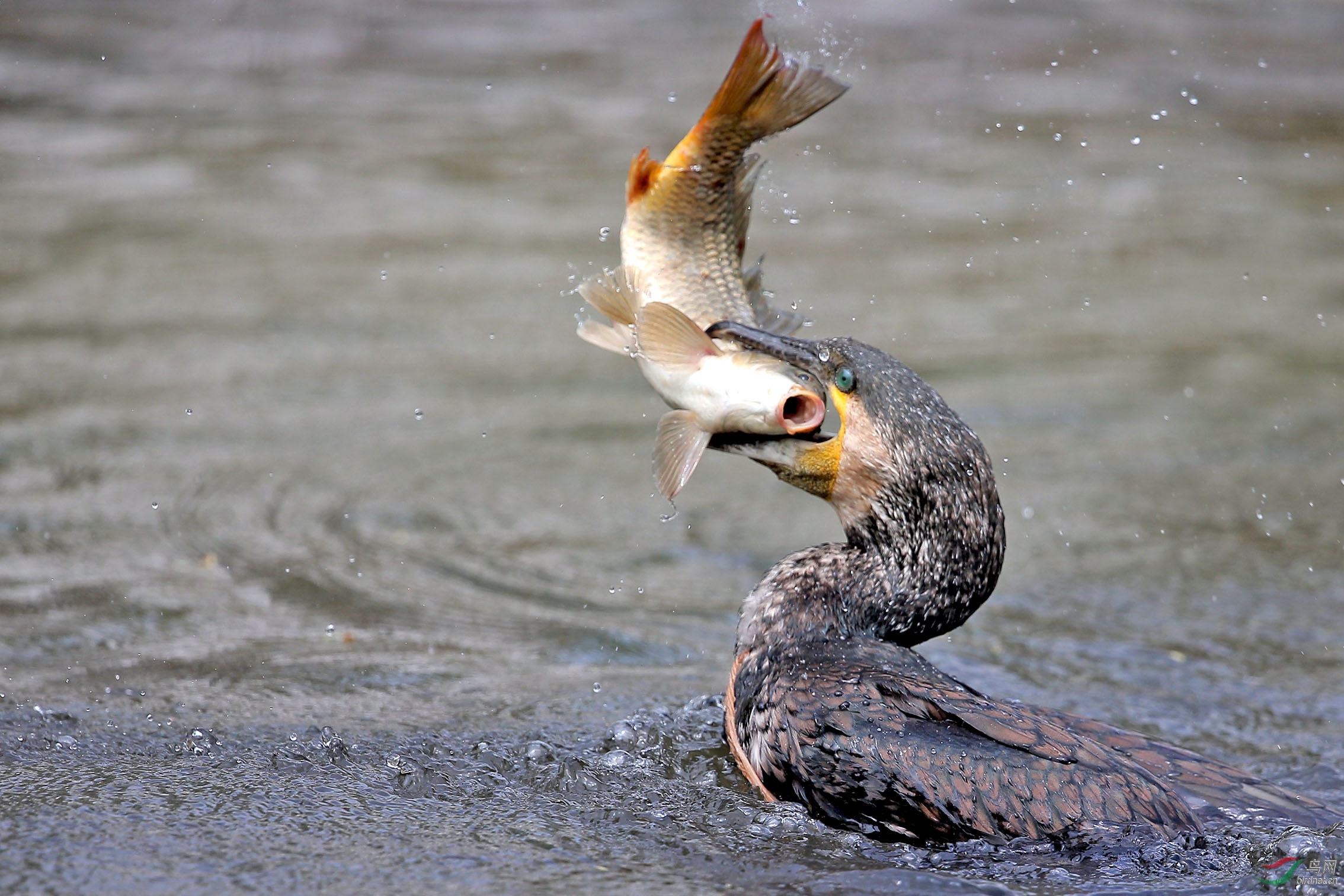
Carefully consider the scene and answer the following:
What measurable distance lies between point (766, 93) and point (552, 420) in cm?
356

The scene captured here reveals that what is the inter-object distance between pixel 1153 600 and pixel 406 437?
3.08 meters

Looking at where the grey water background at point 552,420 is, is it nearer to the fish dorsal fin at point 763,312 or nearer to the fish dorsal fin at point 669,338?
the fish dorsal fin at point 763,312

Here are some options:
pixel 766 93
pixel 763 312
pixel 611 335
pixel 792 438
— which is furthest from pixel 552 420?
pixel 766 93

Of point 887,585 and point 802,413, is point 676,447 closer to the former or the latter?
point 802,413

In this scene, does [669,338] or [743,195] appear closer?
[669,338]

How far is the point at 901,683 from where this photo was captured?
321 cm

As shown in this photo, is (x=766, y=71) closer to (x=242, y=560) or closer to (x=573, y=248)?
(x=242, y=560)

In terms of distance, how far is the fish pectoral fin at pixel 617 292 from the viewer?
3490mm

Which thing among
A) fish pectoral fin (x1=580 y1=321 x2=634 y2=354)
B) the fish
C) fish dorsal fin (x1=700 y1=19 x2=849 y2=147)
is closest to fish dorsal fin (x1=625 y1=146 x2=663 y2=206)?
the fish

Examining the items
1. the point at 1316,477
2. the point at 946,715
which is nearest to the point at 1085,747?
the point at 946,715

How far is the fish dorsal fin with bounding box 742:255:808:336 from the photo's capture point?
3.66 m

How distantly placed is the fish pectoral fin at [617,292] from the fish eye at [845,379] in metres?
0.48

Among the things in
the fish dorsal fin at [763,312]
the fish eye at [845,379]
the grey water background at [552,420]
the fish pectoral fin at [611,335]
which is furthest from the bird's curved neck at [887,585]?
the fish pectoral fin at [611,335]

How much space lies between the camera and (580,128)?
1106 centimetres
